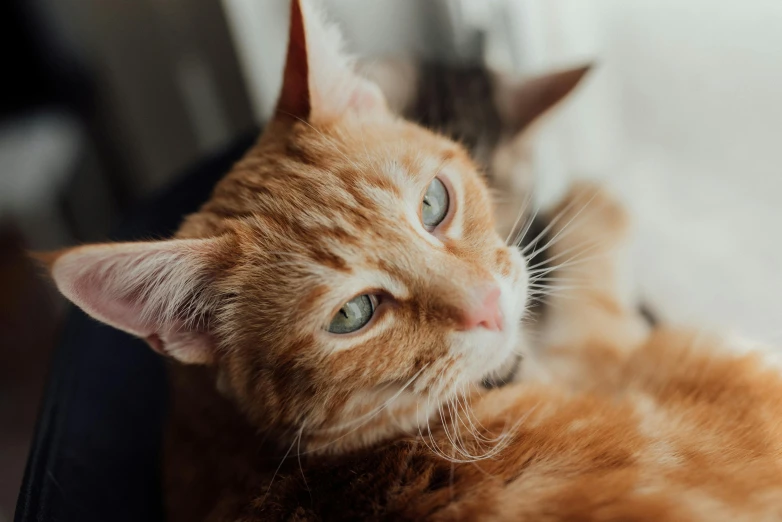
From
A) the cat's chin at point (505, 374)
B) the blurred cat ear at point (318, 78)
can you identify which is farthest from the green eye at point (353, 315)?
the blurred cat ear at point (318, 78)

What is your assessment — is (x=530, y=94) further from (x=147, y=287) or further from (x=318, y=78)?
(x=147, y=287)

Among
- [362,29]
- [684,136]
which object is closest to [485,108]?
[684,136]

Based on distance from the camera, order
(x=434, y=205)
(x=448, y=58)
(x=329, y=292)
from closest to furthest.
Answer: (x=329, y=292) → (x=434, y=205) → (x=448, y=58)

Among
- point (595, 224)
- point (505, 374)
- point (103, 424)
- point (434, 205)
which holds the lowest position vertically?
point (103, 424)

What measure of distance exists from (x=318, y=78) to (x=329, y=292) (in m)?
0.43

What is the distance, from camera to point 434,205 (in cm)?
112

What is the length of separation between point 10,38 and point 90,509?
2.39 metres

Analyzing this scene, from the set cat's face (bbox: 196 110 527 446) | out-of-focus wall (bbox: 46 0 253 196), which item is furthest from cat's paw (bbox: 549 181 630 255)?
out-of-focus wall (bbox: 46 0 253 196)

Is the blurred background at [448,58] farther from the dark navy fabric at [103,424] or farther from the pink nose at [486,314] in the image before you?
the dark navy fabric at [103,424]

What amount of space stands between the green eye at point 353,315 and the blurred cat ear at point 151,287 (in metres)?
0.21

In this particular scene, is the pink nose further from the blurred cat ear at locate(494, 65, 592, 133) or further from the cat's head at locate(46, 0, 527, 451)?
the blurred cat ear at locate(494, 65, 592, 133)

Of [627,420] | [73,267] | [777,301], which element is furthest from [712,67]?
[73,267]

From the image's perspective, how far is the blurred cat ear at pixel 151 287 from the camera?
87cm

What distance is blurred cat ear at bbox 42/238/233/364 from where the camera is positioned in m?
0.87
